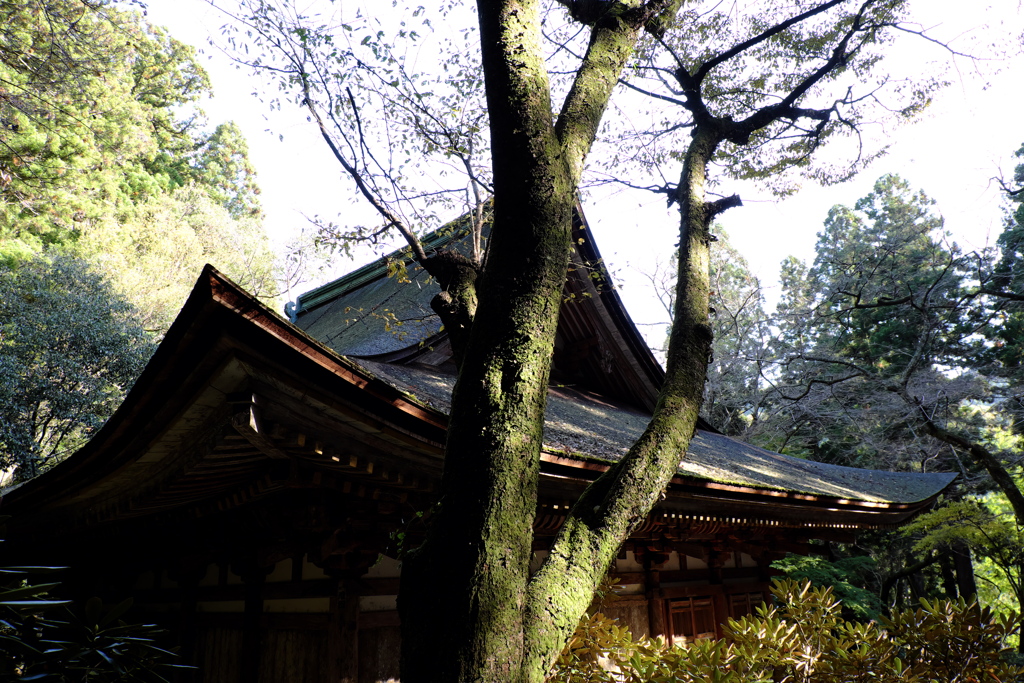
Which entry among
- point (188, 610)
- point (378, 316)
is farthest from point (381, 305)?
point (188, 610)

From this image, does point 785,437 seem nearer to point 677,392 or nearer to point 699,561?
point 699,561

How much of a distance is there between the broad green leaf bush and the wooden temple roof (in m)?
0.95

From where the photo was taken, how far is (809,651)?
2930 mm

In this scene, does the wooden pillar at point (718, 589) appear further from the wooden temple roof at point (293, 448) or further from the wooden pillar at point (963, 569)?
the wooden pillar at point (963, 569)

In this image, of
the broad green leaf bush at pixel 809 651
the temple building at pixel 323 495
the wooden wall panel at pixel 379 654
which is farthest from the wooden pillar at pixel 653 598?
the wooden wall panel at pixel 379 654

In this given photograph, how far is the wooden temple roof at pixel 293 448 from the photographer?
2592mm

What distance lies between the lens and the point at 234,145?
29.2 meters

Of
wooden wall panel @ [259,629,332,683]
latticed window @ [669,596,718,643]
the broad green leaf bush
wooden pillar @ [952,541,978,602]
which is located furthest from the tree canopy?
wooden pillar @ [952,541,978,602]

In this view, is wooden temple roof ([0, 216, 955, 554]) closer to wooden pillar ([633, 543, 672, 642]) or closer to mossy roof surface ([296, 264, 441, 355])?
mossy roof surface ([296, 264, 441, 355])

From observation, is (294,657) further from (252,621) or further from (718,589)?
(718,589)

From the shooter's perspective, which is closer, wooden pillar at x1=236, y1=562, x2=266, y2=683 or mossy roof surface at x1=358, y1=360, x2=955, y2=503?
wooden pillar at x1=236, y1=562, x2=266, y2=683

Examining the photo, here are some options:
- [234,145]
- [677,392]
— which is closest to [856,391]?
[677,392]

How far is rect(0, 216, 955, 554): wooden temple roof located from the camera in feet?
8.50

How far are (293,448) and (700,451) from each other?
504 centimetres
